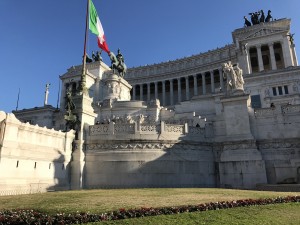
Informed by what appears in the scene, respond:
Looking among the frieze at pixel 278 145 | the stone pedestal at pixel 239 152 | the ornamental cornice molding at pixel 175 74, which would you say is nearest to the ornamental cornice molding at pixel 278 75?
the ornamental cornice molding at pixel 175 74

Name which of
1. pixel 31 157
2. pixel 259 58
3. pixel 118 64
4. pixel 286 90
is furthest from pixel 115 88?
pixel 31 157

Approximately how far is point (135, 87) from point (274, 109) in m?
77.3

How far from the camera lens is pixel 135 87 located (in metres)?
98.9

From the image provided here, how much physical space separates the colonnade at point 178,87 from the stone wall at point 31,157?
69506 millimetres

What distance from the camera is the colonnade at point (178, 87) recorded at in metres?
88.4

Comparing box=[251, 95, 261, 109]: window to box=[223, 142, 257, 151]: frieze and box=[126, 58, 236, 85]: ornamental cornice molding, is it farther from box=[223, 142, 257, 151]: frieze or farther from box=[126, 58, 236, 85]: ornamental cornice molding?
box=[126, 58, 236, 85]: ornamental cornice molding

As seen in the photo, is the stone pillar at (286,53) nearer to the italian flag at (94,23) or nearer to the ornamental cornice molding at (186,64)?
the ornamental cornice molding at (186,64)

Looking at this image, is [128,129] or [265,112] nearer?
[128,129]

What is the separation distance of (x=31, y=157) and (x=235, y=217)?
14508 mm

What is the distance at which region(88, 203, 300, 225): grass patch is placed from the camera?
8266 mm

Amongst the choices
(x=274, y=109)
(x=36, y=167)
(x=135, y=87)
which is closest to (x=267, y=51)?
(x=135, y=87)

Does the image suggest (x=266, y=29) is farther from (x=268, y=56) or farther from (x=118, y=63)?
(x=118, y=63)

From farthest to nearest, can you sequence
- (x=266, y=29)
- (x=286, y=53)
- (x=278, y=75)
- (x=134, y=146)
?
(x=266, y=29)
(x=286, y=53)
(x=278, y=75)
(x=134, y=146)

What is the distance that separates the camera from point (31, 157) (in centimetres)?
1811
